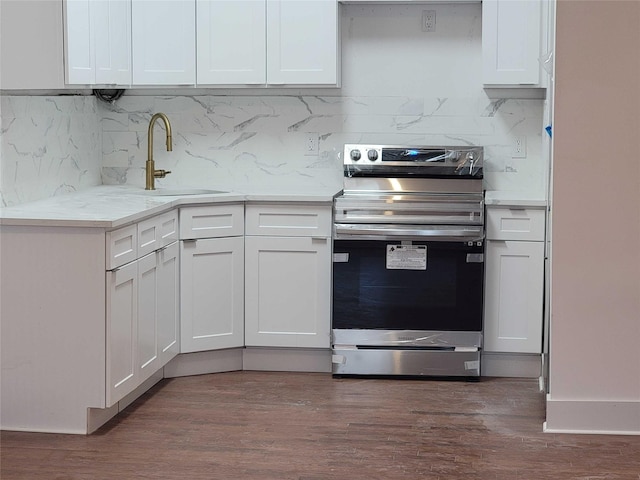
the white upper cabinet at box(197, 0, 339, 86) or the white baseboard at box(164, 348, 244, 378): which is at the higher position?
the white upper cabinet at box(197, 0, 339, 86)

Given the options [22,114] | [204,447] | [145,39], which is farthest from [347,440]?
[145,39]

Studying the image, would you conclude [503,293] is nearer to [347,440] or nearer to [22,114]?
[347,440]

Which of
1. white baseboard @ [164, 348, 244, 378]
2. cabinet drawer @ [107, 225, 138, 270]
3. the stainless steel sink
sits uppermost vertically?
the stainless steel sink

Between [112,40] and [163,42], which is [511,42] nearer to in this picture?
[163,42]

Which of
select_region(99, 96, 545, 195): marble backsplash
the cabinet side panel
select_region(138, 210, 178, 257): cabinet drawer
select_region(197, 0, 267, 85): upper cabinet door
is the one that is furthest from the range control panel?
the cabinet side panel

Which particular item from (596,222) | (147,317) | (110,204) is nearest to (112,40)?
(110,204)

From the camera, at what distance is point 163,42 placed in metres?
5.32

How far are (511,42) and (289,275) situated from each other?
63.1 inches

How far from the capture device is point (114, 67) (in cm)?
508

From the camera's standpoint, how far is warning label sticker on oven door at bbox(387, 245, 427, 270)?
5027mm

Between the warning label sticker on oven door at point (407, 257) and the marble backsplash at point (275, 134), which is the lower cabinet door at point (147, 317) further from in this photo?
the warning label sticker on oven door at point (407, 257)

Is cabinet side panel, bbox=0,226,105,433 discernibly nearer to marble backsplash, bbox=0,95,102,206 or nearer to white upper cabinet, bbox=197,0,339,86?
marble backsplash, bbox=0,95,102,206

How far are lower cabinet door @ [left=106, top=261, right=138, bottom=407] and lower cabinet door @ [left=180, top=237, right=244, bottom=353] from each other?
2.23ft

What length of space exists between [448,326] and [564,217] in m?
1.13
